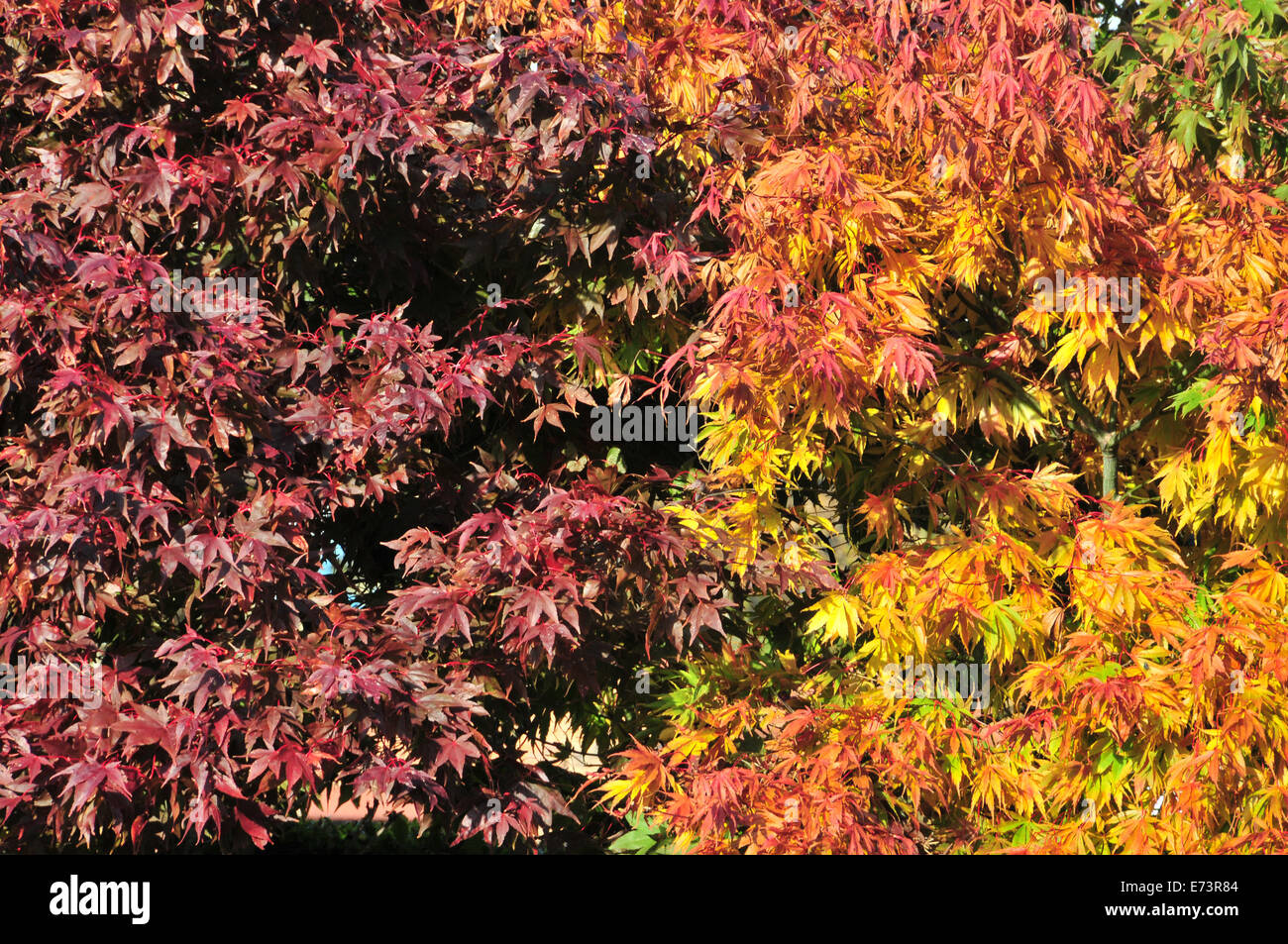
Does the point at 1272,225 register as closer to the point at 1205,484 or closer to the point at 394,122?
the point at 1205,484

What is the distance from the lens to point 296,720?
145 inches

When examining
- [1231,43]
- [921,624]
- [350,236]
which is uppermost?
[1231,43]

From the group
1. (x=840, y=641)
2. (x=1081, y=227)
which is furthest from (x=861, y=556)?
(x=1081, y=227)

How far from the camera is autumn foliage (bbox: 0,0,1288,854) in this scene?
3.78 meters

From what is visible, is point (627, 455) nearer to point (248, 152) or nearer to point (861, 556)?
point (861, 556)

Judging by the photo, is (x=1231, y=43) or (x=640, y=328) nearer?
(x=1231, y=43)

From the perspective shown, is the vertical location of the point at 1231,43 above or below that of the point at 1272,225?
above

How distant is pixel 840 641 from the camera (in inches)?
197

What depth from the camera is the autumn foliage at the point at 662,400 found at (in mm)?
3779

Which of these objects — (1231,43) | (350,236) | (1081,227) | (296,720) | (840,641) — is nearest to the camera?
(296,720)

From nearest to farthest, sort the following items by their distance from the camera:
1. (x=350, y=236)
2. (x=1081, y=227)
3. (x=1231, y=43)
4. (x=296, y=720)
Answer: (x=296, y=720) → (x=1081, y=227) → (x=1231, y=43) → (x=350, y=236)

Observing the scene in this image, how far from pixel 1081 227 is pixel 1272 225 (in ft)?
2.35

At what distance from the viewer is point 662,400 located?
174 inches

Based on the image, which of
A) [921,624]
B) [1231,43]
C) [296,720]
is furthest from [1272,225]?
[296,720]
